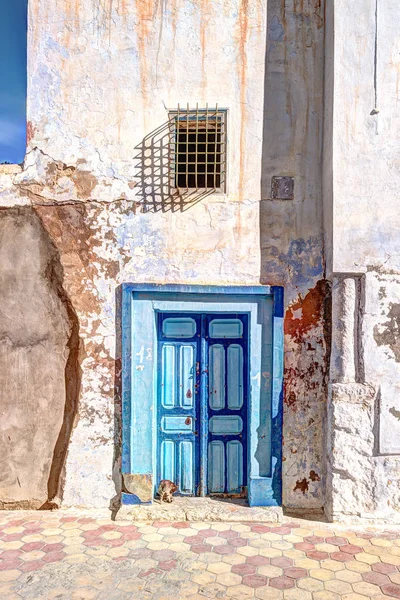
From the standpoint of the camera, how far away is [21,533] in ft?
15.0

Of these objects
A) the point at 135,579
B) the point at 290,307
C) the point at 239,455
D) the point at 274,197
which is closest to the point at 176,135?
the point at 274,197

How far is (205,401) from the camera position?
17.2ft

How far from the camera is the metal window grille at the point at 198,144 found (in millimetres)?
5160

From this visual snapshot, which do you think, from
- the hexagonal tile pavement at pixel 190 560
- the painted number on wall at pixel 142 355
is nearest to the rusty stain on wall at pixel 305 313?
the painted number on wall at pixel 142 355

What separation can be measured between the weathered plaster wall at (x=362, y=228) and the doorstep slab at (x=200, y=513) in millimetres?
612

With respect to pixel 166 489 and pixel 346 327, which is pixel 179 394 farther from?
pixel 346 327

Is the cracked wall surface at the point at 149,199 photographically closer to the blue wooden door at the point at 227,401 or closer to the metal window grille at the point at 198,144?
the metal window grille at the point at 198,144

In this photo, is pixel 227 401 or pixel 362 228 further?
pixel 227 401

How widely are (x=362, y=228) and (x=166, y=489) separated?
3177 mm

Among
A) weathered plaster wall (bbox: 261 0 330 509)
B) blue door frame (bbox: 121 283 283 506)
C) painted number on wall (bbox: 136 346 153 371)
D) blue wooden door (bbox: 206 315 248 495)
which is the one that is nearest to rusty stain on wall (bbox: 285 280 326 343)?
weathered plaster wall (bbox: 261 0 330 509)

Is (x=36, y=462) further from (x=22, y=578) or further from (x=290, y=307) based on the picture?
(x=290, y=307)

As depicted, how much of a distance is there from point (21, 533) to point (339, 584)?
273 centimetres

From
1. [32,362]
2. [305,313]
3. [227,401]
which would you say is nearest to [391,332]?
[305,313]

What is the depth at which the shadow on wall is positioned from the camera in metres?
5.18
